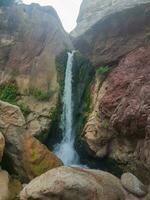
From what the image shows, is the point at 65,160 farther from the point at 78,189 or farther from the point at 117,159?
the point at 78,189

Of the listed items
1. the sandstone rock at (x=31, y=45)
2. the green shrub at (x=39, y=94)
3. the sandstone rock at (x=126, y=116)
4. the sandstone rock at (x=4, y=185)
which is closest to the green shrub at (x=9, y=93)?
the sandstone rock at (x=31, y=45)

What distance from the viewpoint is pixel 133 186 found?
1170cm

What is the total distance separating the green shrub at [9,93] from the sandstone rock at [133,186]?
9.34 m

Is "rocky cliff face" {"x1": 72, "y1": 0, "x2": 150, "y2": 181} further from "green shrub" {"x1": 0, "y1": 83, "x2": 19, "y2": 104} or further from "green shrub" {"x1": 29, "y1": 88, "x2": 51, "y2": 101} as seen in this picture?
"green shrub" {"x1": 0, "y1": 83, "x2": 19, "y2": 104}

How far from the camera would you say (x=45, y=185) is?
10.4m

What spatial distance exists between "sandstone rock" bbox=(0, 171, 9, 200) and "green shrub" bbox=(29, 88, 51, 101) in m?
6.79

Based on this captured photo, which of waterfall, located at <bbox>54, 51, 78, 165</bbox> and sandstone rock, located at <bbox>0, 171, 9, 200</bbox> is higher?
sandstone rock, located at <bbox>0, 171, 9, 200</bbox>

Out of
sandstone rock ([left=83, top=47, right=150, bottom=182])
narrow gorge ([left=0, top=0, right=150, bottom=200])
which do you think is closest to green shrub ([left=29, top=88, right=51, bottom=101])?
narrow gorge ([left=0, top=0, right=150, bottom=200])

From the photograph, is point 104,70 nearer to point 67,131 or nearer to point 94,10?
point 67,131

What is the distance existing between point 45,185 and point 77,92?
9564 mm

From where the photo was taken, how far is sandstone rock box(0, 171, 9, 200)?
1123 centimetres

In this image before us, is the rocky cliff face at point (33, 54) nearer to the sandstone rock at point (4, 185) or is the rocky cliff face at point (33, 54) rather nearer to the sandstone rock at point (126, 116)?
the sandstone rock at point (126, 116)

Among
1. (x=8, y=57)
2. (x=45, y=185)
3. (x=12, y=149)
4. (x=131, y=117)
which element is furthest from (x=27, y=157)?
(x=8, y=57)

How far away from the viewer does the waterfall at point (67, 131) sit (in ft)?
55.2
